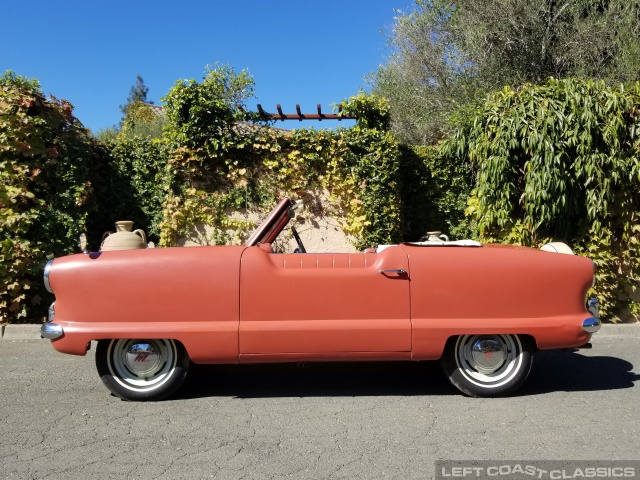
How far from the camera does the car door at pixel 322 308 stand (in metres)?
4.54

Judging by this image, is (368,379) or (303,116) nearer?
(368,379)

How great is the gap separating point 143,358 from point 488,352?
274cm

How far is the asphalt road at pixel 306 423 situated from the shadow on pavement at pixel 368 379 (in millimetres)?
18

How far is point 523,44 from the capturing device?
1187 centimetres

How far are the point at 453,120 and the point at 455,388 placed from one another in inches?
199

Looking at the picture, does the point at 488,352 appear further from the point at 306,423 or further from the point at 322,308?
the point at 306,423

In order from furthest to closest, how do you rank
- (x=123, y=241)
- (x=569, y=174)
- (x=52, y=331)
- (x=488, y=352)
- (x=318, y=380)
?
(x=569, y=174) < (x=123, y=241) < (x=318, y=380) < (x=488, y=352) < (x=52, y=331)

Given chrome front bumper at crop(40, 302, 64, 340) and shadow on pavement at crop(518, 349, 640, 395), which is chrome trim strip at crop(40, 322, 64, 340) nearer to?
chrome front bumper at crop(40, 302, 64, 340)

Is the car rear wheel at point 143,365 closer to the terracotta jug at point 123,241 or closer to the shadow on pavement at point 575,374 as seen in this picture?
the shadow on pavement at point 575,374

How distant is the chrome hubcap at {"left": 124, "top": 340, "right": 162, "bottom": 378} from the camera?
465cm

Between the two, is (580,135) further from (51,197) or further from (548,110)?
(51,197)

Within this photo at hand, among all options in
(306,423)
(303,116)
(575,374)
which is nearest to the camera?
(306,423)

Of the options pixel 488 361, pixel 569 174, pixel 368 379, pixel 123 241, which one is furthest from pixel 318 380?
pixel 569 174

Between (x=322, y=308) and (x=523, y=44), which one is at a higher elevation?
(x=523, y=44)
